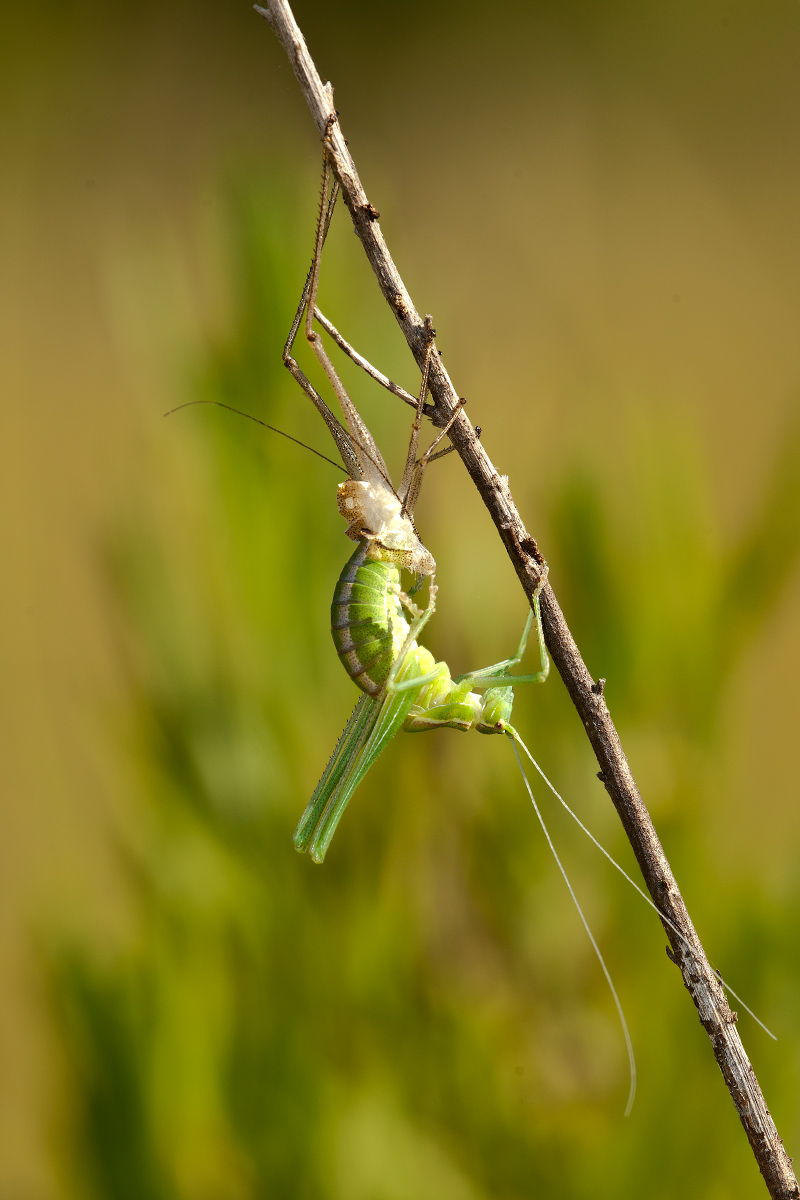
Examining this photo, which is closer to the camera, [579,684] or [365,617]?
[579,684]

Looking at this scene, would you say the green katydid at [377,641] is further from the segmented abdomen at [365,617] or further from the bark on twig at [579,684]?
the bark on twig at [579,684]

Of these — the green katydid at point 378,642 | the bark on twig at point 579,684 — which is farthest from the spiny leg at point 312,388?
the bark on twig at point 579,684

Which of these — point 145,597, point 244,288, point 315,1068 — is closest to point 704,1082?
point 315,1068

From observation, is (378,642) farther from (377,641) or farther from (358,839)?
(358,839)

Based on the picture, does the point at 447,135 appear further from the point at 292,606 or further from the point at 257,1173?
the point at 257,1173

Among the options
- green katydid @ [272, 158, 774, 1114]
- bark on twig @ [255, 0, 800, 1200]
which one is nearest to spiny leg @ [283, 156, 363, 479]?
green katydid @ [272, 158, 774, 1114]

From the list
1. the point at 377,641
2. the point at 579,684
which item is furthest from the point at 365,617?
the point at 579,684
